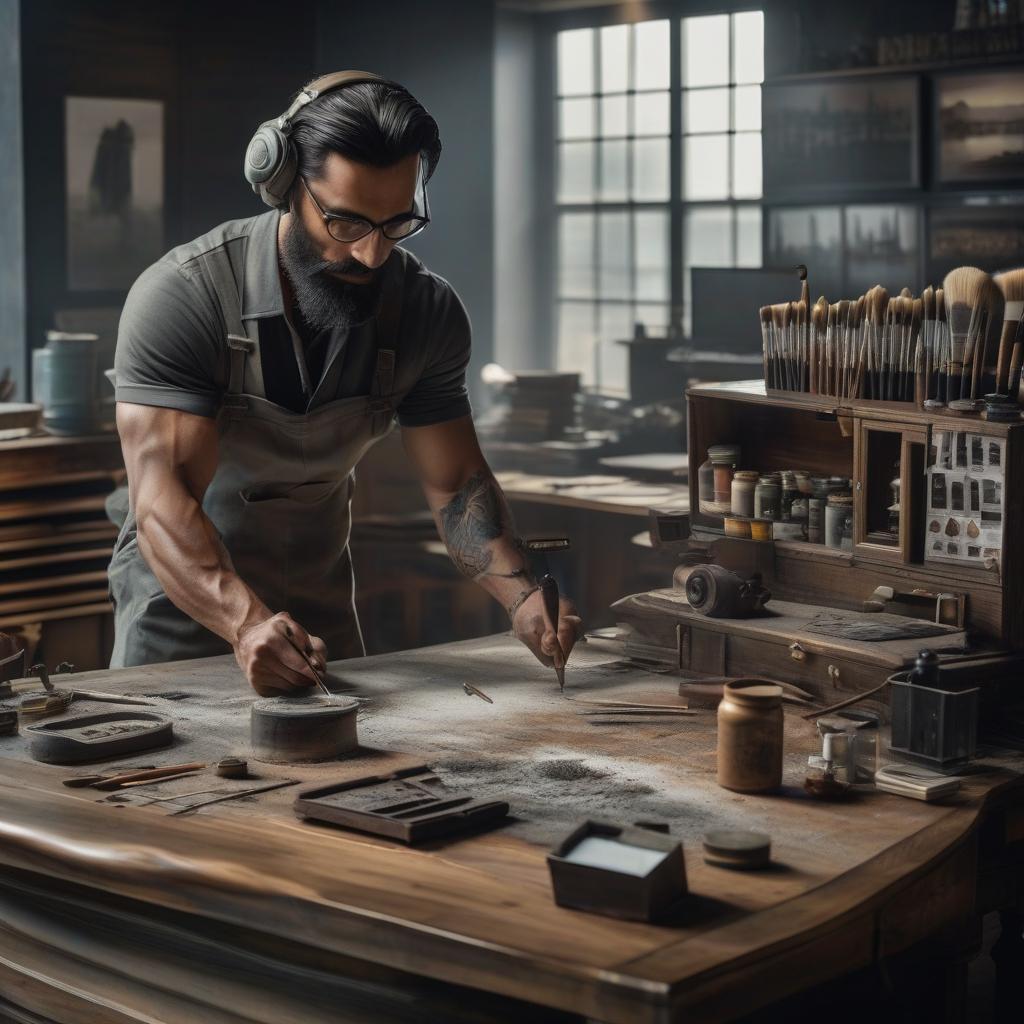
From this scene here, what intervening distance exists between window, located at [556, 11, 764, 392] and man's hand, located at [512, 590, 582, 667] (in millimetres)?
6514

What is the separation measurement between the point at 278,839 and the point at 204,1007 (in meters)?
0.28

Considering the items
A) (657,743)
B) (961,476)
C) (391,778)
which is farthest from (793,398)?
(391,778)

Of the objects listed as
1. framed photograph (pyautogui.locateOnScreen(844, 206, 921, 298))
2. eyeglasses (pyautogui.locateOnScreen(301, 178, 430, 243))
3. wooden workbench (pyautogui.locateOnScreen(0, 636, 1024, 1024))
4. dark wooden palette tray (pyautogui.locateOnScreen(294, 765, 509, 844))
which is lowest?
wooden workbench (pyautogui.locateOnScreen(0, 636, 1024, 1024))

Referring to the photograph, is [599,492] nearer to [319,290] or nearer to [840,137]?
[840,137]

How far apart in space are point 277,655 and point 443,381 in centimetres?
93

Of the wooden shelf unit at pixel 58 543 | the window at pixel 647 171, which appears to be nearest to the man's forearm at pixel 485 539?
the wooden shelf unit at pixel 58 543

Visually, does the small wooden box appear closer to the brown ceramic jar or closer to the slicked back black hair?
the brown ceramic jar

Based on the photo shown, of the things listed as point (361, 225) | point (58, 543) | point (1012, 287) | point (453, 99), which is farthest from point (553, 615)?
point (453, 99)

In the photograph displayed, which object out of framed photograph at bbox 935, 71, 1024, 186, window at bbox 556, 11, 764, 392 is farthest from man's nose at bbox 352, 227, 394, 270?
window at bbox 556, 11, 764, 392

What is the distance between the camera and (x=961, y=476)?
2984 mm

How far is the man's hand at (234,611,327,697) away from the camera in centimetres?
285

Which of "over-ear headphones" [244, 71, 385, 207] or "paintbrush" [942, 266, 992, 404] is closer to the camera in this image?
"paintbrush" [942, 266, 992, 404]

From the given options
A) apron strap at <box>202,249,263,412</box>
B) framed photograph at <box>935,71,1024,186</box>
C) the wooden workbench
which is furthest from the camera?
framed photograph at <box>935,71,1024,186</box>

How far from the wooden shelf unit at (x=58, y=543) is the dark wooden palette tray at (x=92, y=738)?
11.9 feet
